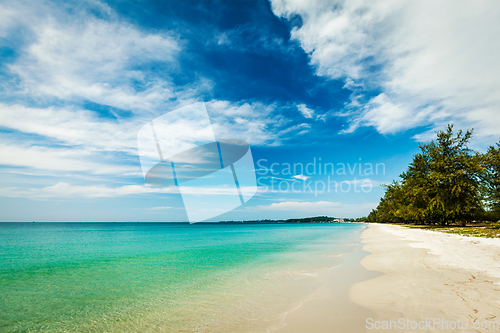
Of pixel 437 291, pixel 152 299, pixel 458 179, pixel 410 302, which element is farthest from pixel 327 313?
pixel 458 179

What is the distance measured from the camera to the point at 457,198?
3688cm

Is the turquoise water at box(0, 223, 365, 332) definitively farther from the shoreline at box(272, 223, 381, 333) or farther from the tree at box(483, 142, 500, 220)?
the tree at box(483, 142, 500, 220)

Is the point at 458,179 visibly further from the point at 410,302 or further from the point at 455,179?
the point at 410,302

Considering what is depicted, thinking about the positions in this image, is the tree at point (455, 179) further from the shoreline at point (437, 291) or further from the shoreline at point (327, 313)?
the shoreline at point (327, 313)

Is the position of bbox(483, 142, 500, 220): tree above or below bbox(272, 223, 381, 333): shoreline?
above

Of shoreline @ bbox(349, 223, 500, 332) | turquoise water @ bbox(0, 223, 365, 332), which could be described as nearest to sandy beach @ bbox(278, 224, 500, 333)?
shoreline @ bbox(349, 223, 500, 332)

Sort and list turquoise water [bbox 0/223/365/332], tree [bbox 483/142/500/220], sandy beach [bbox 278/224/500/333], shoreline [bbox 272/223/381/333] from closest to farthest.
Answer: sandy beach [bbox 278/224/500/333] < shoreline [bbox 272/223/381/333] < turquoise water [bbox 0/223/365/332] < tree [bbox 483/142/500/220]

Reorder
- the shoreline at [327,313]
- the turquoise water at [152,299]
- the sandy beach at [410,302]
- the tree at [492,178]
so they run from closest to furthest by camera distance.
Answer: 1. the sandy beach at [410,302]
2. the shoreline at [327,313]
3. the turquoise water at [152,299]
4. the tree at [492,178]

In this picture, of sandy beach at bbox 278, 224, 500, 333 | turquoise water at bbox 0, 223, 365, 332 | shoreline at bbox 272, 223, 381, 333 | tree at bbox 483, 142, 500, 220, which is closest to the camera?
sandy beach at bbox 278, 224, 500, 333

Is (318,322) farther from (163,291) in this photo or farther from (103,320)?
(163,291)

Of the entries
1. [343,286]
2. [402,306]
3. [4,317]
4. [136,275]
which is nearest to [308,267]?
[343,286]

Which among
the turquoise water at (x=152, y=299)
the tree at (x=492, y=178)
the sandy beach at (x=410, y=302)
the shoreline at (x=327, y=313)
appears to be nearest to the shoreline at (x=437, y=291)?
the sandy beach at (x=410, y=302)

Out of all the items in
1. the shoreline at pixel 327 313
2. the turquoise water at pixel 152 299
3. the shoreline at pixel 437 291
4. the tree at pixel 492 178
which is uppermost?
the tree at pixel 492 178

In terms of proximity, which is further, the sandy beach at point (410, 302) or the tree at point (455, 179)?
the tree at point (455, 179)
